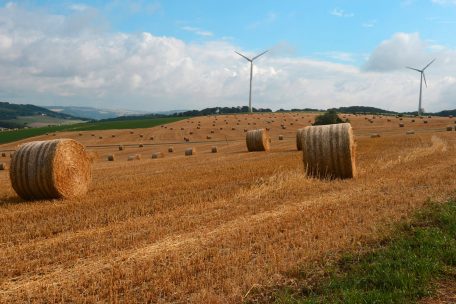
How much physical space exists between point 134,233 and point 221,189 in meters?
5.32

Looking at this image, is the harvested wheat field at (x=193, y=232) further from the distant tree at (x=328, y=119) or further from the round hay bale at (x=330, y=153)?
the distant tree at (x=328, y=119)

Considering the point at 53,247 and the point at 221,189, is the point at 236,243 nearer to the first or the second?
the point at 53,247

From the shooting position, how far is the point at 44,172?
13.7m

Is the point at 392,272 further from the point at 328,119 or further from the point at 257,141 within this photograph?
the point at 328,119

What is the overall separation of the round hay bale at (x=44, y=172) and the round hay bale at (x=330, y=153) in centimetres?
761

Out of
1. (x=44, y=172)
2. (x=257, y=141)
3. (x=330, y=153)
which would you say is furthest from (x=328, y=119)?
(x=44, y=172)

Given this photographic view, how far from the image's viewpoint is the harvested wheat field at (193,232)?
20.6ft

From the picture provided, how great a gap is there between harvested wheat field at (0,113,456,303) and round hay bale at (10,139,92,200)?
47 centimetres

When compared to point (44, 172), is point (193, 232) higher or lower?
lower

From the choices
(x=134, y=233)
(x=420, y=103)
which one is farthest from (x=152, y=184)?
(x=420, y=103)

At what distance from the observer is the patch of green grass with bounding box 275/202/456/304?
5.66 metres

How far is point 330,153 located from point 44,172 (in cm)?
897

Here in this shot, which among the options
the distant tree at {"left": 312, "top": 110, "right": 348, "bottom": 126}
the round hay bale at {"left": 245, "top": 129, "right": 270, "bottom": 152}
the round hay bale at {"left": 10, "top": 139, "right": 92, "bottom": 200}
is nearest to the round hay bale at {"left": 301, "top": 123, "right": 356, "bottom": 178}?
the round hay bale at {"left": 10, "top": 139, "right": 92, "bottom": 200}

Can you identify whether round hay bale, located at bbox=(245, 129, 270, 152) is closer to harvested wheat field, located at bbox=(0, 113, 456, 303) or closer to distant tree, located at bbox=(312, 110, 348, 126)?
harvested wheat field, located at bbox=(0, 113, 456, 303)
